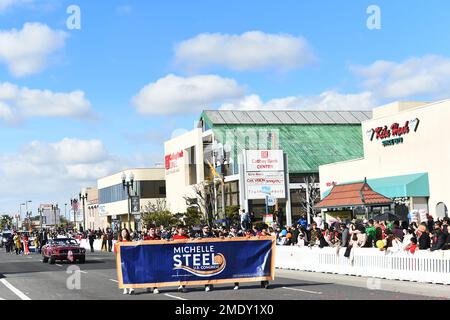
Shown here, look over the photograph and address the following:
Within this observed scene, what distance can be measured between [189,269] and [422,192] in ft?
79.7

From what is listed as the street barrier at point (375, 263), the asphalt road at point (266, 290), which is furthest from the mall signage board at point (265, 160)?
the asphalt road at point (266, 290)

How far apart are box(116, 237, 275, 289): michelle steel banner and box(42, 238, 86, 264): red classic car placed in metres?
18.1

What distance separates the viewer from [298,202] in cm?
6831

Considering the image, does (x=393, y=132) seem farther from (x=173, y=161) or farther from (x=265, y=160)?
(x=173, y=161)

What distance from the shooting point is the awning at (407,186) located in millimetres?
41031

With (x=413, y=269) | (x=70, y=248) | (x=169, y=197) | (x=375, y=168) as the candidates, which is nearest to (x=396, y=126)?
(x=375, y=168)

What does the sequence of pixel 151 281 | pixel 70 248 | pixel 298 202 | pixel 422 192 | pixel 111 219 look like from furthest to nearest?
pixel 111 219 → pixel 298 202 → pixel 422 192 → pixel 70 248 → pixel 151 281

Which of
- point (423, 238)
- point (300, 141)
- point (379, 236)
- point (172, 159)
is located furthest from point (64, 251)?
point (172, 159)

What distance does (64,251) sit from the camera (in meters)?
36.9

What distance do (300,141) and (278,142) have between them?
8.63ft

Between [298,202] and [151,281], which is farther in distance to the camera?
[298,202]

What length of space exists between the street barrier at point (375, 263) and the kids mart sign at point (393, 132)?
52.0 feet

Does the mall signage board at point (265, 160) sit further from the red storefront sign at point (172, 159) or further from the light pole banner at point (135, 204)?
the red storefront sign at point (172, 159)

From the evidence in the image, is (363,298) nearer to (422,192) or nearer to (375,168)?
(422,192)
